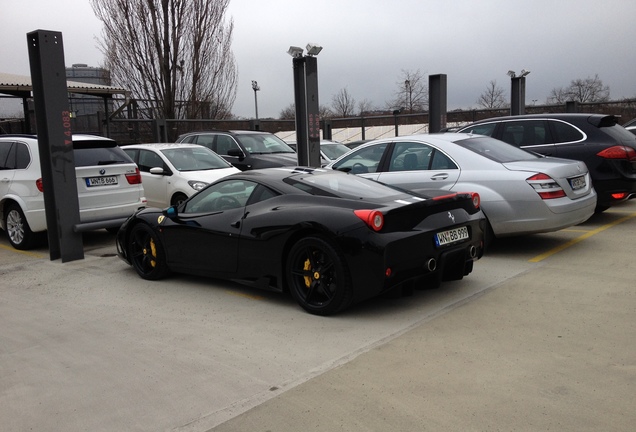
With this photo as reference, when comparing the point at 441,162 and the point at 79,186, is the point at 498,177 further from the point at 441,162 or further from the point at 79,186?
the point at 79,186

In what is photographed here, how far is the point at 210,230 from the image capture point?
6.29 meters

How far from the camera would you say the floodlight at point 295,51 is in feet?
34.7

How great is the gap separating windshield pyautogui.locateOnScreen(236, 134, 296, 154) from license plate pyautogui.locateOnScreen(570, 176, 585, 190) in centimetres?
790

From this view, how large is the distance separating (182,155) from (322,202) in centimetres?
688

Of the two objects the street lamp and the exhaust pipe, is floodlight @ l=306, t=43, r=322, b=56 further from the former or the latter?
the exhaust pipe

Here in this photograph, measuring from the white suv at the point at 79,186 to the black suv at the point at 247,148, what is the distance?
162 inches

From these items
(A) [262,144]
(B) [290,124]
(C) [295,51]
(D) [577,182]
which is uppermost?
(C) [295,51]

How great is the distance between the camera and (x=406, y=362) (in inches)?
168

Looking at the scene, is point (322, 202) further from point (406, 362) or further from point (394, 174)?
point (394, 174)

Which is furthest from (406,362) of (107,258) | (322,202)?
(107,258)

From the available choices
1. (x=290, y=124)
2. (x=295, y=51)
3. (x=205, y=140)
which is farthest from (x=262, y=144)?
(x=290, y=124)

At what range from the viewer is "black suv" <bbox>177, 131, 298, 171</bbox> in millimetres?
13344

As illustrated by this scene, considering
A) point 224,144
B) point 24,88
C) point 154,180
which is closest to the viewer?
point 154,180

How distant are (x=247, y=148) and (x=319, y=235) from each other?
350 inches
